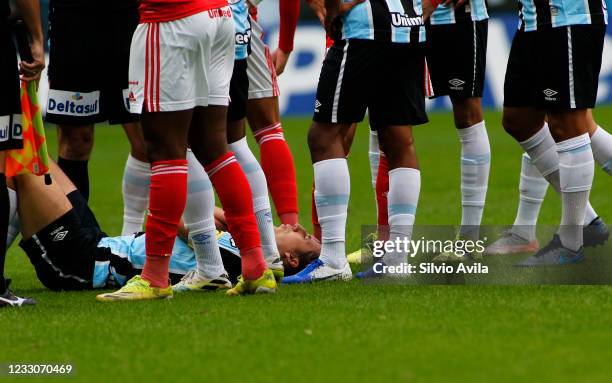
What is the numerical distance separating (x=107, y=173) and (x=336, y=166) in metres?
7.90

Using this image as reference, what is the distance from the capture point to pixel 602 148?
6559 millimetres

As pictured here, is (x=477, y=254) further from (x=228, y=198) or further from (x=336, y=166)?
(x=228, y=198)

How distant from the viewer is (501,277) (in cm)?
579

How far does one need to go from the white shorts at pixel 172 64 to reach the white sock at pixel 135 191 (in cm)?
191

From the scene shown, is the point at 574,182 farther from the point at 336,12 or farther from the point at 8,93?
the point at 8,93

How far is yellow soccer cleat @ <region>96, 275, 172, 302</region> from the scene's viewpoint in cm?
536

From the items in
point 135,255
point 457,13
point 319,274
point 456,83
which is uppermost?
point 457,13

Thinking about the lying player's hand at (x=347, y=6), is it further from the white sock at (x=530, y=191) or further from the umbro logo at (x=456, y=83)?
the white sock at (x=530, y=191)

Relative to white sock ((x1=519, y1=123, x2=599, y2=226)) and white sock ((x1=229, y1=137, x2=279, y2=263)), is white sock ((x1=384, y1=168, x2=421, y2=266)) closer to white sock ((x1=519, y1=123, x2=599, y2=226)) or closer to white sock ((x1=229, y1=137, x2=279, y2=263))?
white sock ((x1=229, y1=137, x2=279, y2=263))

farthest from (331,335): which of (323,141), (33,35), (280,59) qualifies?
(280,59)

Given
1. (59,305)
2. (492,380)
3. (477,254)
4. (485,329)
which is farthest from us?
(477,254)

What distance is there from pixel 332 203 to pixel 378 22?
920 mm

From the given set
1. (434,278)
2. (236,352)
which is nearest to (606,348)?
(236,352)

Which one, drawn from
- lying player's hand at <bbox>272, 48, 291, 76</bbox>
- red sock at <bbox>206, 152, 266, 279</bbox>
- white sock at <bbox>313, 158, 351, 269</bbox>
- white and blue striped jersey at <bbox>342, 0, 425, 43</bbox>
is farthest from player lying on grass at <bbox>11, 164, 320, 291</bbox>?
lying player's hand at <bbox>272, 48, 291, 76</bbox>
